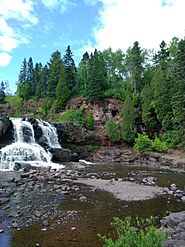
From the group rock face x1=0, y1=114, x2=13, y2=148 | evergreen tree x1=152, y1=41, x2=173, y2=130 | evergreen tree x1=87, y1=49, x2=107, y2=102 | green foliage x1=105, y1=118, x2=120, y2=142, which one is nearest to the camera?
rock face x1=0, y1=114, x2=13, y2=148

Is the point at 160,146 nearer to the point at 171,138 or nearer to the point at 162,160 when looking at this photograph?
the point at 171,138

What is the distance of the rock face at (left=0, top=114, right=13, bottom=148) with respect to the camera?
45.7 meters

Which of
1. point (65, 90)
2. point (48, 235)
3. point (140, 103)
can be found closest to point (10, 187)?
point (48, 235)

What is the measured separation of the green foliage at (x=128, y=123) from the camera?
183 ft

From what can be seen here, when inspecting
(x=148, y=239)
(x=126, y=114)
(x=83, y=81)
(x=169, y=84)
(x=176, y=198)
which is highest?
(x=83, y=81)

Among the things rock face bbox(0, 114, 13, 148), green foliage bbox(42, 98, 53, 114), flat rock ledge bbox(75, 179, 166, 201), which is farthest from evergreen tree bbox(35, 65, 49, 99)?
flat rock ledge bbox(75, 179, 166, 201)

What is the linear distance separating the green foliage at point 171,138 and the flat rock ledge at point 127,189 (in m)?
23.7

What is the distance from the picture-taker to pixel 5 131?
46906mm

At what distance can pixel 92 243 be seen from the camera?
42.3ft

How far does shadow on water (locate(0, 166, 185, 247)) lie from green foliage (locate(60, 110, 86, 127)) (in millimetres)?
36104

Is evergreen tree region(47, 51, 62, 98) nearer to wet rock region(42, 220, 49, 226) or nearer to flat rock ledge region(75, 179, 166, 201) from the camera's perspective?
flat rock ledge region(75, 179, 166, 201)

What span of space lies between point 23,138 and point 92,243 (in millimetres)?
36946

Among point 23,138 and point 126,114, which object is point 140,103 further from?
point 23,138

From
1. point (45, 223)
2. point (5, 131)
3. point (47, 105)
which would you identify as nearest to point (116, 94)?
point (47, 105)
